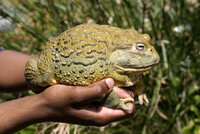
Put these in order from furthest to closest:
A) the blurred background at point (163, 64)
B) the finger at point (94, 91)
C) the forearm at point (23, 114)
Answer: the blurred background at point (163, 64) → the forearm at point (23, 114) → the finger at point (94, 91)

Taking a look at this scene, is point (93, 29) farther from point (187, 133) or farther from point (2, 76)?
point (187, 133)

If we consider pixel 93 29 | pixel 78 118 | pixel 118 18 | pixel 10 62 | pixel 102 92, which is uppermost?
pixel 118 18

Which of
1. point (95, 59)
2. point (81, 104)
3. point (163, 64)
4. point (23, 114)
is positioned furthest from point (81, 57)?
point (163, 64)

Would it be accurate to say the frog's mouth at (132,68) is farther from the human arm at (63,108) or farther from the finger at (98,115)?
the finger at (98,115)

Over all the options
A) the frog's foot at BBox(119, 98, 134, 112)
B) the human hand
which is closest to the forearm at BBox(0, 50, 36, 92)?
the human hand

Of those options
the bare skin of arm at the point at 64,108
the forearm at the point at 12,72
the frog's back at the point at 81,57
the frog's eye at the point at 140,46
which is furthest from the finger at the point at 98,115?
the forearm at the point at 12,72

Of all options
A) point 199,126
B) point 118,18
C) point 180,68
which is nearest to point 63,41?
point 118,18

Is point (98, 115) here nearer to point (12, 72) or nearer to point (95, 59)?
point (95, 59)

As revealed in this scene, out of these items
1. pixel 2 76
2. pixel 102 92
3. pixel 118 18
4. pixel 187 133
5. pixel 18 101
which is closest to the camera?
pixel 102 92
